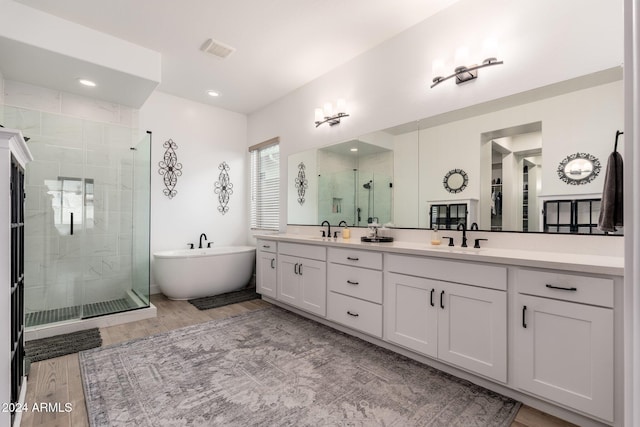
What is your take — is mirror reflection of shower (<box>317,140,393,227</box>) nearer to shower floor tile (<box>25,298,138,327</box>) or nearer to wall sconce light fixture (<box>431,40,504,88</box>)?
wall sconce light fixture (<box>431,40,504,88</box>)

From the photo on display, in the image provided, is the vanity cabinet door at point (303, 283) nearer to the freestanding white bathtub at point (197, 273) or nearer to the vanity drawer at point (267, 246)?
the vanity drawer at point (267, 246)

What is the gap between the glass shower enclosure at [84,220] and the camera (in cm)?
304

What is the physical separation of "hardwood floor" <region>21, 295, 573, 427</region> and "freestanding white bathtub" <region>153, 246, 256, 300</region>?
587 mm

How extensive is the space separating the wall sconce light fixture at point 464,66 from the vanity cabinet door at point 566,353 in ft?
5.54

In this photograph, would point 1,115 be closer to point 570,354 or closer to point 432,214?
point 432,214

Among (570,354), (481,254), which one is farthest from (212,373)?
(570,354)

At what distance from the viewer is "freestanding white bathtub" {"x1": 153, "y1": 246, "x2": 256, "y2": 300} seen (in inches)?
148

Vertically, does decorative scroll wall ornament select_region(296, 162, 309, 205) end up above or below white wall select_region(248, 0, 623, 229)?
below

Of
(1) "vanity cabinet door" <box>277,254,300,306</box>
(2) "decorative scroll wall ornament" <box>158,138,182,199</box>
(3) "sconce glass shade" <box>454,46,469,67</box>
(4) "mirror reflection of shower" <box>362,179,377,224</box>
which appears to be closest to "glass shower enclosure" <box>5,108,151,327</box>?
(2) "decorative scroll wall ornament" <box>158,138,182,199</box>

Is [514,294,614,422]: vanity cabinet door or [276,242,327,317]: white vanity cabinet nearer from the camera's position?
[514,294,614,422]: vanity cabinet door

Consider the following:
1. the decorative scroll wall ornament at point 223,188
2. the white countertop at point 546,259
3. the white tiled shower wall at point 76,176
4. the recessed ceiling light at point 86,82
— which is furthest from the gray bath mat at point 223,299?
the recessed ceiling light at point 86,82

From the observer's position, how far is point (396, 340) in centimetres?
229

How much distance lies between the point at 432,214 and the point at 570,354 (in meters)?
1.32

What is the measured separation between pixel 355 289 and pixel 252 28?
257 cm
